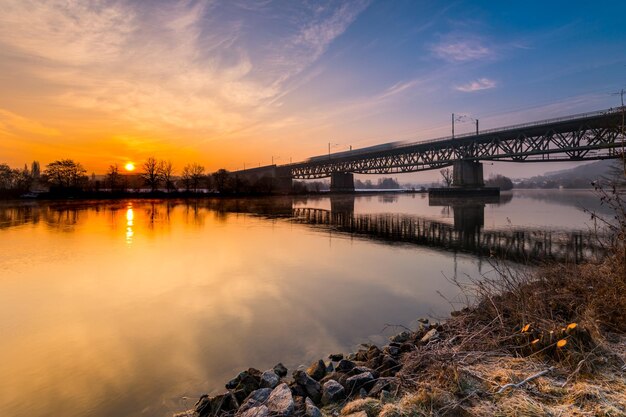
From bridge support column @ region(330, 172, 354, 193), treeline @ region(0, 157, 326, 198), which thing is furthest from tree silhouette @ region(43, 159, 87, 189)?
bridge support column @ region(330, 172, 354, 193)

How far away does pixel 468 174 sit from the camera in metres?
87.5

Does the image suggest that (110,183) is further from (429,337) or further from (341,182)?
(429,337)

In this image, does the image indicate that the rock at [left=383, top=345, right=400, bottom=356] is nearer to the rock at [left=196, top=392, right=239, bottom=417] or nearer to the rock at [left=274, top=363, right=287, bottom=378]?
the rock at [left=274, top=363, right=287, bottom=378]

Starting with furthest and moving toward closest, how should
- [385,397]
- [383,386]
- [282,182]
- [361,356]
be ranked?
[282,182] → [361,356] → [383,386] → [385,397]

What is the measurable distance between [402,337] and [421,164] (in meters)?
102

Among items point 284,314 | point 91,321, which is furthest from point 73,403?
point 284,314

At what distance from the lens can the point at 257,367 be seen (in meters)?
6.80

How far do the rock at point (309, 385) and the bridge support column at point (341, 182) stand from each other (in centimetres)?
13211

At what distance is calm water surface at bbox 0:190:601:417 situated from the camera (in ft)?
20.6

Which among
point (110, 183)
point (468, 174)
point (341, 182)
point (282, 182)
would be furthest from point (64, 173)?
point (468, 174)

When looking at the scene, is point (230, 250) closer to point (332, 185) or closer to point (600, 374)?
point (600, 374)

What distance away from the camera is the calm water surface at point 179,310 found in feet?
20.6

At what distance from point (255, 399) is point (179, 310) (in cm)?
547

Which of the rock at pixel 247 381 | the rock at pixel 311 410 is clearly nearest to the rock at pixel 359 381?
the rock at pixel 311 410
